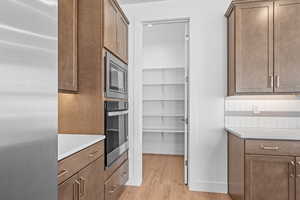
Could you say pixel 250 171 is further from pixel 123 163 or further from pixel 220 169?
pixel 123 163

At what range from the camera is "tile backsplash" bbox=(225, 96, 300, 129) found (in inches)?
100

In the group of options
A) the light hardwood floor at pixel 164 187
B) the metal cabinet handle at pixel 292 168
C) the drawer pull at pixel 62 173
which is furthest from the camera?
the light hardwood floor at pixel 164 187

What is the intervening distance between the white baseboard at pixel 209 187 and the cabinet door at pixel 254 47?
52.9 inches

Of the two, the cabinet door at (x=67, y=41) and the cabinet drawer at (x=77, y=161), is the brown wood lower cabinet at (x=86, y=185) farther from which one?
the cabinet door at (x=67, y=41)

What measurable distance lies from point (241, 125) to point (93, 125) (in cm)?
198

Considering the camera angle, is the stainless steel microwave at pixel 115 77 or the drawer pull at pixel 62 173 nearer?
the drawer pull at pixel 62 173

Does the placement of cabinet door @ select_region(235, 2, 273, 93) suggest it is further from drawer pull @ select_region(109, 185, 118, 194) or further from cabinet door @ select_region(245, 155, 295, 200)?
drawer pull @ select_region(109, 185, 118, 194)

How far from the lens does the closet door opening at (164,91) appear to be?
440 cm


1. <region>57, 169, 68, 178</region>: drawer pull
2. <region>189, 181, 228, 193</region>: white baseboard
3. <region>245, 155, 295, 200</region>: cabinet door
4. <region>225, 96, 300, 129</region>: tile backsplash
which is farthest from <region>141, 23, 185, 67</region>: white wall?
<region>57, 169, 68, 178</region>: drawer pull

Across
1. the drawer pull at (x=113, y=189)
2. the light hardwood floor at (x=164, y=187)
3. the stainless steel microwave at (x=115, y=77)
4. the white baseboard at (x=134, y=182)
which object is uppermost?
the stainless steel microwave at (x=115, y=77)

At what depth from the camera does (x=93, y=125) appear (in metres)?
1.87

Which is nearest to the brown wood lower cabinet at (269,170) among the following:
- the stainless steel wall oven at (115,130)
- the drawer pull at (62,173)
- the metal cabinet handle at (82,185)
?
the stainless steel wall oven at (115,130)

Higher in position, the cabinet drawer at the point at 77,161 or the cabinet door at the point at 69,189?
the cabinet drawer at the point at 77,161

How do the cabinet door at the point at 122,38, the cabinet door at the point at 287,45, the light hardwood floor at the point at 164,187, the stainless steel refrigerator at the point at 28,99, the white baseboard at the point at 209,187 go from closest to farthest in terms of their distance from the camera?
1. the stainless steel refrigerator at the point at 28,99
2. the cabinet door at the point at 287,45
3. the cabinet door at the point at 122,38
4. the light hardwood floor at the point at 164,187
5. the white baseboard at the point at 209,187
